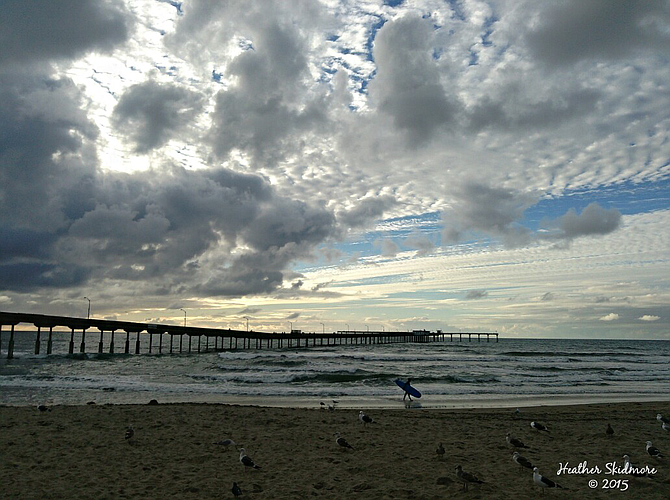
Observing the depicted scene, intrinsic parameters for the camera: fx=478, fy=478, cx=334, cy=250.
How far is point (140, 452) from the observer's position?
9695 millimetres

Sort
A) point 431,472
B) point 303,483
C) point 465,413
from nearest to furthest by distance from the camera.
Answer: point 303,483, point 431,472, point 465,413

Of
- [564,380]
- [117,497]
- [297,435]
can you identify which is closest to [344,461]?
[297,435]

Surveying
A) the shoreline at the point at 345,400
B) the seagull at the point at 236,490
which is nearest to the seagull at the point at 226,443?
the seagull at the point at 236,490

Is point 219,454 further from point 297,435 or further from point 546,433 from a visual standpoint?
point 546,433

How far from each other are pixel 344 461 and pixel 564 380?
83.0ft

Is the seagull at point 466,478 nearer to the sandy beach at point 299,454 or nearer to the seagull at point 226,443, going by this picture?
the sandy beach at point 299,454

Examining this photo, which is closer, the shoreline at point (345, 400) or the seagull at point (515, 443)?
the seagull at point (515, 443)

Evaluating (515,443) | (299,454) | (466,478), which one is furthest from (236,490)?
(515,443)

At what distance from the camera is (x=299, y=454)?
973cm

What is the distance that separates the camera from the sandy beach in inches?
300

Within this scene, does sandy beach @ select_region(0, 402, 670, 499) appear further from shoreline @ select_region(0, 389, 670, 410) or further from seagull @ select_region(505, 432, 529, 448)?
shoreline @ select_region(0, 389, 670, 410)

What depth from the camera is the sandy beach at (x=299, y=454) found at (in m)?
7.63

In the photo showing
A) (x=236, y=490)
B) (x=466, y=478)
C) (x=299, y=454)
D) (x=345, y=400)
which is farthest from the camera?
(x=345, y=400)

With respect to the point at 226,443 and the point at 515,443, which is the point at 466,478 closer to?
the point at 515,443
